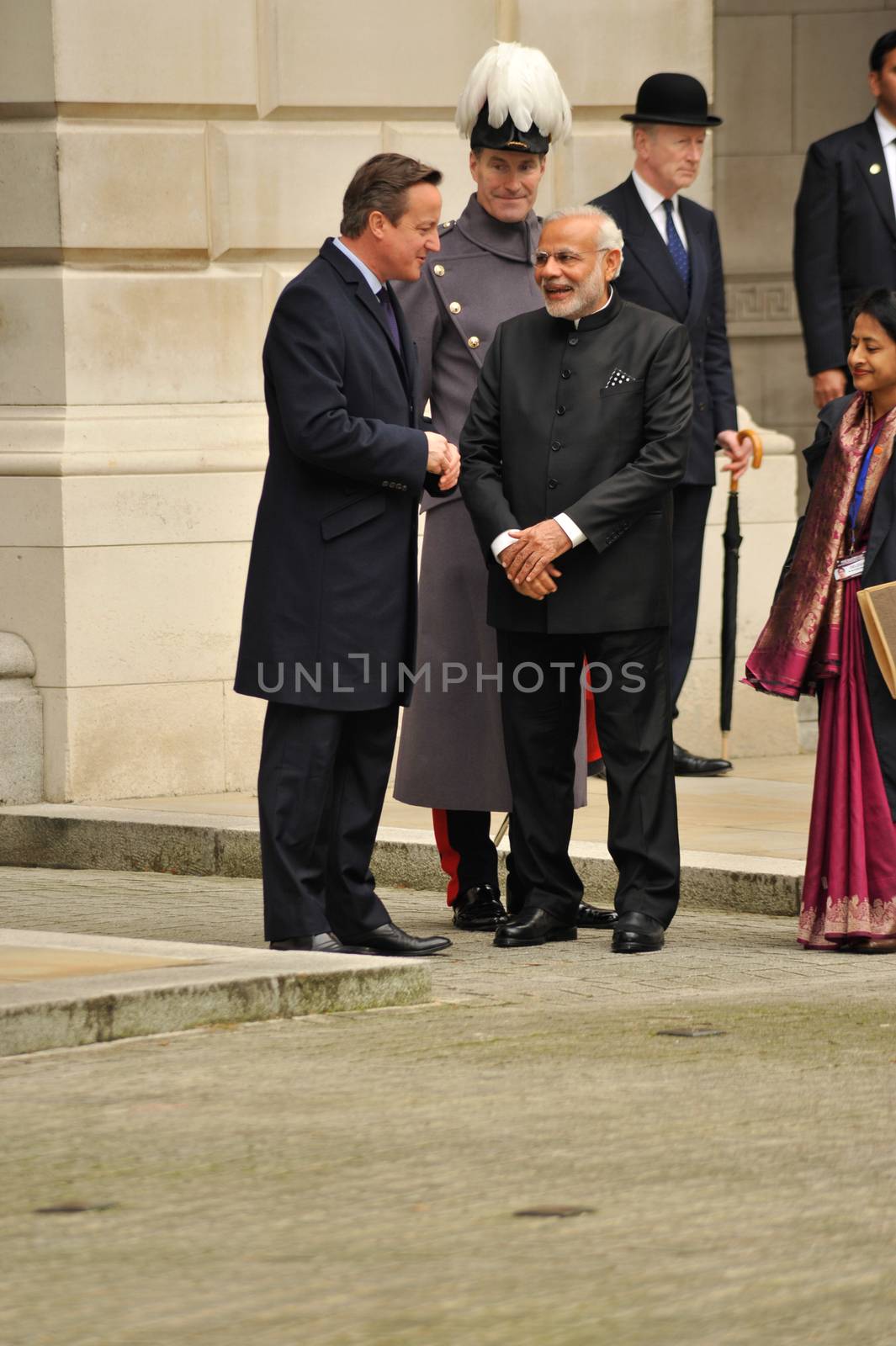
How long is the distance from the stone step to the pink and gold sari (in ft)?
1.98

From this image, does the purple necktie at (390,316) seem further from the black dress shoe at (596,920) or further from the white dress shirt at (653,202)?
the white dress shirt at (653,202)

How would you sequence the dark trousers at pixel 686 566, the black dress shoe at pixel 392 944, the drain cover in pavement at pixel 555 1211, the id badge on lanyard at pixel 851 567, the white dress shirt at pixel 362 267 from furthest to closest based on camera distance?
the dark trousers at pixel 686 566 → the id badge on lanyard at pixel 851 567 → the black dress shoe at pixel 392 944 → the white dress shirt at pixel 362 267 → the drain cover in pavement at pixel 555 1211

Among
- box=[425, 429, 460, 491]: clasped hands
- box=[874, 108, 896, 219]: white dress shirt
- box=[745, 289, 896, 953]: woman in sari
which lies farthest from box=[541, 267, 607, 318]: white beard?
box=[874, 108, 896, 219]: white dress shirt

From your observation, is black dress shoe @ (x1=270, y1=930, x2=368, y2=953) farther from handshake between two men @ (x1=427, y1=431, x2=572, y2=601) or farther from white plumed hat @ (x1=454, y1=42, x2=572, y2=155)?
white plumed hat @ (x1=454, y1=42, x2=572, y2=155)

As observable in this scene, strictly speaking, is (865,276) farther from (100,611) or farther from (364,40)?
(100,611)

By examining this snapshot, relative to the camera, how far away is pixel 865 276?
9391 millimetres

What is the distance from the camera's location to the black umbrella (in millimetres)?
10258

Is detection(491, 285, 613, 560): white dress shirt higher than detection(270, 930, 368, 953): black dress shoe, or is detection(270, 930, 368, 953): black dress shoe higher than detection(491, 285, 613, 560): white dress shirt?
detection(491, 285, 613, 560): white dress shirt

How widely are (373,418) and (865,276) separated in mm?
3177

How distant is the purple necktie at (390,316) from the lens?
682 cm

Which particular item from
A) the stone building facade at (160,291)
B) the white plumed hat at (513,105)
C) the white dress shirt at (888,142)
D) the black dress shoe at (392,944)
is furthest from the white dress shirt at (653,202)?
the black dress shoe at (392,944)

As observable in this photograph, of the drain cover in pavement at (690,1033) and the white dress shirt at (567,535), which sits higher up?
the white dress shirt at (567,535)

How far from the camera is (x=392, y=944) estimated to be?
686cm

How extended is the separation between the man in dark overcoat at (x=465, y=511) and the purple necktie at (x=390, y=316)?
62cm
